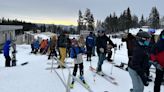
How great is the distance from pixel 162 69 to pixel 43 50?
78.8ft

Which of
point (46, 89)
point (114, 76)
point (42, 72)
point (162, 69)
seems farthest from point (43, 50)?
point (162, 69)

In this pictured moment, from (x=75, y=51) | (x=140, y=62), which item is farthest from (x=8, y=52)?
(x=140, y=62)

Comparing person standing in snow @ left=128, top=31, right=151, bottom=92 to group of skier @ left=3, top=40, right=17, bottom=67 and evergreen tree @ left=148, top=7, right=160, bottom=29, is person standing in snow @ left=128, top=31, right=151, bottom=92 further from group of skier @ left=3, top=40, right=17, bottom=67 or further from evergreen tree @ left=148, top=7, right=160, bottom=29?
evergreen tree @ left=148, top=7, right=160, bottom=29

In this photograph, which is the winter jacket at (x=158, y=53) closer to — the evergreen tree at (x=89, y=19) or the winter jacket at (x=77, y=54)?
the winter jacket at (x=77, y=54)

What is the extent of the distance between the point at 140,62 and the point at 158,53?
1231 mm

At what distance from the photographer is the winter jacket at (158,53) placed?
28.6 ft

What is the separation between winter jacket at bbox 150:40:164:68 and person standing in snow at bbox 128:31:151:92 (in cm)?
98

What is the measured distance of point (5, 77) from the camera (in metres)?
14.8

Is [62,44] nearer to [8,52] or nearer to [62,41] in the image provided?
[62,41]

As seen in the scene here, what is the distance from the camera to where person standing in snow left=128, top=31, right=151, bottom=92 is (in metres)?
7.70

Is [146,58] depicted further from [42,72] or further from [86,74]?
[42,72]

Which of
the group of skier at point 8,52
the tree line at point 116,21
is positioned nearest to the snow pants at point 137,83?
the group of skier at point 8,52

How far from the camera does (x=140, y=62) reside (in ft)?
25.3

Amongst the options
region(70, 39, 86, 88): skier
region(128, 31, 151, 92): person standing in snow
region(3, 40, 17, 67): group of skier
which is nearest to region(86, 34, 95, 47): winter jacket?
region(3, 40, 17, 67): group of skier
